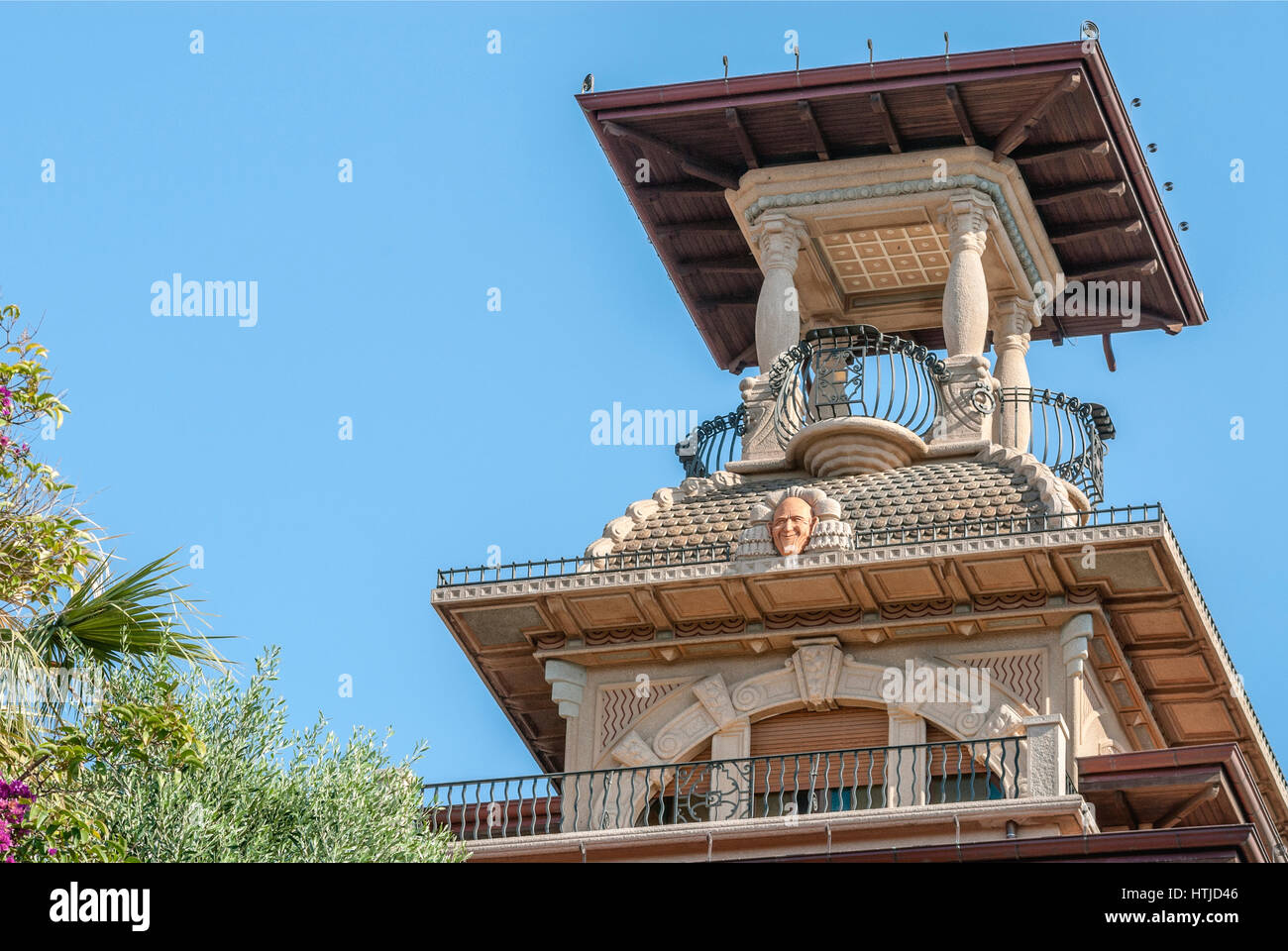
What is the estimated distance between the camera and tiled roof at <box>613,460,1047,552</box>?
33406 mm

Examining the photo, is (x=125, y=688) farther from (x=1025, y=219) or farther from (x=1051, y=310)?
(x=1051, y=310)

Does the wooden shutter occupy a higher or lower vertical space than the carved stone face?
lower

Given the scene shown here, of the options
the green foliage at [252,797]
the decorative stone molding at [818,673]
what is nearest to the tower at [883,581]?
the decorative stone molding at [818,673]

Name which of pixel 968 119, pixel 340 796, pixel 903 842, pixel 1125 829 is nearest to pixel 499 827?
pixel 903 842

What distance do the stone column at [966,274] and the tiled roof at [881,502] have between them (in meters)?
2.70

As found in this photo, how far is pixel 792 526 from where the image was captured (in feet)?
108

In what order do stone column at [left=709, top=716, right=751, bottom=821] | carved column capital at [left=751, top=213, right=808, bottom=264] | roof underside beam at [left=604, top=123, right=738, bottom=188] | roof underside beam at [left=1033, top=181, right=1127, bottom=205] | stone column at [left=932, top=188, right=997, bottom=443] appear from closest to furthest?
1. stone column at [left=709, top=716, right=751, bottom=821]
2. stone column at [left=932, top=188, right=997, bottom=443]
3. carved column capital at [left=751, top=213, right=808, bottom=264]
4. roof underside beam at [left=604, top=123, right=738, bottom=188]
5. roof underside beam at [left=1033, top=181, right=1127, bottom=205]

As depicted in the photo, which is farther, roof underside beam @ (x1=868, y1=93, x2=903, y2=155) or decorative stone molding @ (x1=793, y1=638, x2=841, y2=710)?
roof underside beam @ (x1=868, y1=93, x2=903, y2=155)

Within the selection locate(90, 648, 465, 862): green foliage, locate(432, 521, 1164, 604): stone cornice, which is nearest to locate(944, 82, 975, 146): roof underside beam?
locate(432, 521, 1164, 604): stone cornice

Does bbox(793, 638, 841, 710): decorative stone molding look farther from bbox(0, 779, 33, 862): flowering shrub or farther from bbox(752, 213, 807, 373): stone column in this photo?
bbox(0, 779, 33, 862): flowering shrub

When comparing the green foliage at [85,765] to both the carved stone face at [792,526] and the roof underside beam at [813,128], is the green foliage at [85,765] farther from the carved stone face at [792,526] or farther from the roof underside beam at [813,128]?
the roof underside beam at [813,128]

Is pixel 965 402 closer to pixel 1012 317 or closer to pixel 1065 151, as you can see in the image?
pixel 1065 151

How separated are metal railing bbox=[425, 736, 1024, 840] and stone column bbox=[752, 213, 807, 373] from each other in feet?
22.6

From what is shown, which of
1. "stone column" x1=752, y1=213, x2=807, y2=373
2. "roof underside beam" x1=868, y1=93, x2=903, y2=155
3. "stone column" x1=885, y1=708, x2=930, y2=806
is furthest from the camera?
"stone column" x1=752, y1=213, x2=807, y2=373
